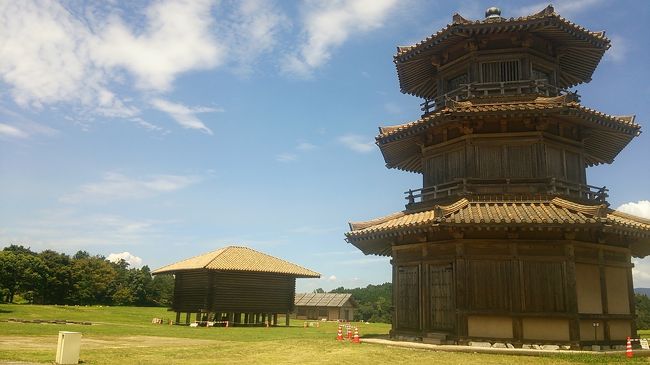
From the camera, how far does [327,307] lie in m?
87.3

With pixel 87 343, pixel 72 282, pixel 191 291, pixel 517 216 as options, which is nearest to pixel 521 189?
pixel 517 216

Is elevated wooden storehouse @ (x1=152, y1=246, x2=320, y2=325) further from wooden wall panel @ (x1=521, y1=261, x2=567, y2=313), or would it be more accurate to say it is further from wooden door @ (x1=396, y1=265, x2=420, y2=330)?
wooden wall panel @ (x1=521, y1=261, x2=567, y2=313)

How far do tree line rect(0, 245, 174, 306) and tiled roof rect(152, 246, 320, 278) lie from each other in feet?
118

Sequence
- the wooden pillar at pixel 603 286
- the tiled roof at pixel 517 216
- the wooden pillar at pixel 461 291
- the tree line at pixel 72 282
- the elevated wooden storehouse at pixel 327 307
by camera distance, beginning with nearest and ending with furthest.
→ 1. the tiled roof at pixel 517 216
2. the wooden pillar at pixel 461 291
3. the wooden pillar at pixel 603 286
4. the tree line at pixel 72 282
5. the elevated wooden storehouse at pixel 327 307

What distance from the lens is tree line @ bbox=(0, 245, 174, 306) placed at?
74.4 metres

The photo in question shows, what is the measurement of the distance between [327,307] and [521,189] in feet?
239

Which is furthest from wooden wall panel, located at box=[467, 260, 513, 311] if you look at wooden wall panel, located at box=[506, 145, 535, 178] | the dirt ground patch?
the dirt ground patch

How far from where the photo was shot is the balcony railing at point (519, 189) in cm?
1761

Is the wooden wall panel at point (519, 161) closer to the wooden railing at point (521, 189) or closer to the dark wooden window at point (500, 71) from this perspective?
the wooden railing at point (521, 189)

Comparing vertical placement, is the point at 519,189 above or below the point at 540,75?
below

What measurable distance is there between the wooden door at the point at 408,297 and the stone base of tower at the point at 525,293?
0.23m

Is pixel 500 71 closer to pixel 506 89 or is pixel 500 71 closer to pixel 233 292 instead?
pixel 506 89

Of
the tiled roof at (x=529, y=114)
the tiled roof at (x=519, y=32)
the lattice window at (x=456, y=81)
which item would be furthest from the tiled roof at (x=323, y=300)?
the lattice window at (x=456, y=81)

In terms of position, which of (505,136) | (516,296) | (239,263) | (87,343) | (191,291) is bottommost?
(87,343)
